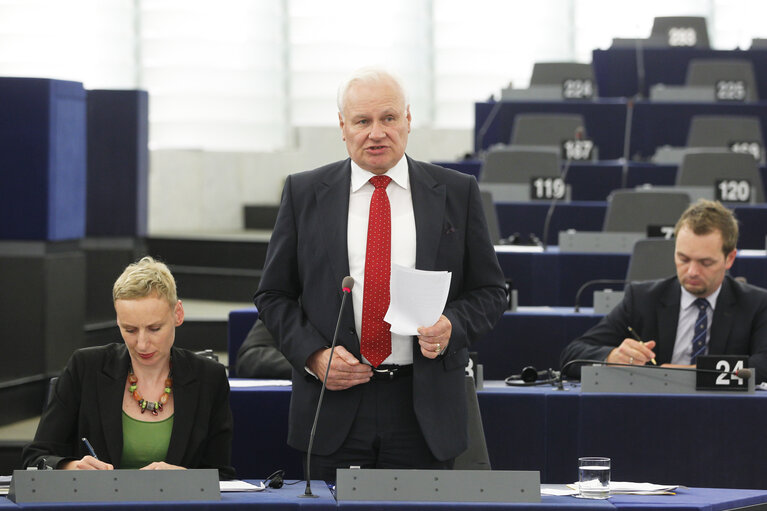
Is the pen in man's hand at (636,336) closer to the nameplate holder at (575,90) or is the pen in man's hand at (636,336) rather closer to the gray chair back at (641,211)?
the gray chair back at (641,211)

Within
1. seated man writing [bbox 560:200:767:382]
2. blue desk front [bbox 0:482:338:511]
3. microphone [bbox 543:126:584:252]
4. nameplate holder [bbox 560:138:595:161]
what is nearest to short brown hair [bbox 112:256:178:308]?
blue desk front [bbox 0:482:338:511]

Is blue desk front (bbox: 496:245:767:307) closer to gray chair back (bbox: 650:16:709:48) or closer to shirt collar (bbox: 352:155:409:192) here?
shirt collar (bbox: 352:155:409:192)

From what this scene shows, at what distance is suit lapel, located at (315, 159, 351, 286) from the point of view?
2535 millimetres

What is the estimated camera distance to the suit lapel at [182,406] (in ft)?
8.84

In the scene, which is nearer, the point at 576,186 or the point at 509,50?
the point at 576,186

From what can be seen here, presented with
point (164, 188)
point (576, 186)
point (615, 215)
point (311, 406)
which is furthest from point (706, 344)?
point (164, 188)

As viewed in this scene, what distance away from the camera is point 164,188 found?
9.13m

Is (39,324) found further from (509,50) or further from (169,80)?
(509,50)

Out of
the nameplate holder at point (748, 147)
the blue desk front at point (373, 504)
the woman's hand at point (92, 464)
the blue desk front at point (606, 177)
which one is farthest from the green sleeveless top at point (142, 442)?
the nameplate holder at point (748, 147)

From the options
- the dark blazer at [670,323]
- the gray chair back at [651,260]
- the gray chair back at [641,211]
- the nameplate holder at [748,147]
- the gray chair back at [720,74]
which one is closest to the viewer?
the dark blazer at [670,323]

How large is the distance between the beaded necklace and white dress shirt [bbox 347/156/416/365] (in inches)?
20.0

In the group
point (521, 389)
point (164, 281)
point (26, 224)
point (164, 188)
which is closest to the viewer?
point (164, 281)

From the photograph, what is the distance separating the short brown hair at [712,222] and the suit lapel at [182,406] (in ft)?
5.42

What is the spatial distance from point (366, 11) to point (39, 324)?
6684 mm
